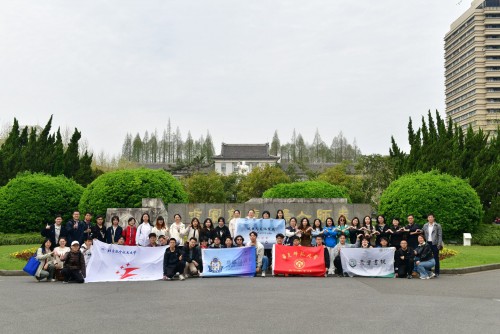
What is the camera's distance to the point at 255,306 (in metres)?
7.57

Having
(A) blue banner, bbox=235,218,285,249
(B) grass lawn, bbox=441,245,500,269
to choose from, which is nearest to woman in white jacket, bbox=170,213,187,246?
(A) blue banner, bbox=235,218,285,249

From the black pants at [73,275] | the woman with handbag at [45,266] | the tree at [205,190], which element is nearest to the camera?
the black pants at [73,275]

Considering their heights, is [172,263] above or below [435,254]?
A: below

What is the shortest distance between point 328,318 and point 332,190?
1505 cm

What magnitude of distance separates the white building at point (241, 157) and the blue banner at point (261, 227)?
2748 inches

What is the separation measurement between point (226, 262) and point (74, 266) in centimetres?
345

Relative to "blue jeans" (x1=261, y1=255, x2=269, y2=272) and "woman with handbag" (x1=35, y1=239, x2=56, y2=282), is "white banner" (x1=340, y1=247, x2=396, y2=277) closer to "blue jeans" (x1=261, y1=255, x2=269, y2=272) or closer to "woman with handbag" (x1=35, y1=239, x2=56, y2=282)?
"blue jeans" (x1=261, y1=255, x2=269, y2=272)

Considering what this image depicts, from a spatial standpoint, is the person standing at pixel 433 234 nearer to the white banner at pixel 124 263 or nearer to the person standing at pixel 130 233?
the white banner at pixel 124 263

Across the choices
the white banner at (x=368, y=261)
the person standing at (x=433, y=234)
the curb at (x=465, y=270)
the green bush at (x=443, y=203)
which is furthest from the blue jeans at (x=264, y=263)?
the green bush at (x=443, y=203)

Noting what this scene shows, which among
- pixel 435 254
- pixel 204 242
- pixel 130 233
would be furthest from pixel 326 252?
pixel 130 233

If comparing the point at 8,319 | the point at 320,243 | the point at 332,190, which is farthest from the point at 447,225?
the point at 8,319

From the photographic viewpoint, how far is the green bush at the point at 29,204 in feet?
73.5

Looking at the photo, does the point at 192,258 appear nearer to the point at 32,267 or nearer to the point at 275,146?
the point at 32,267

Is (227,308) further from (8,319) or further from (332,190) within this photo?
(332,190)
